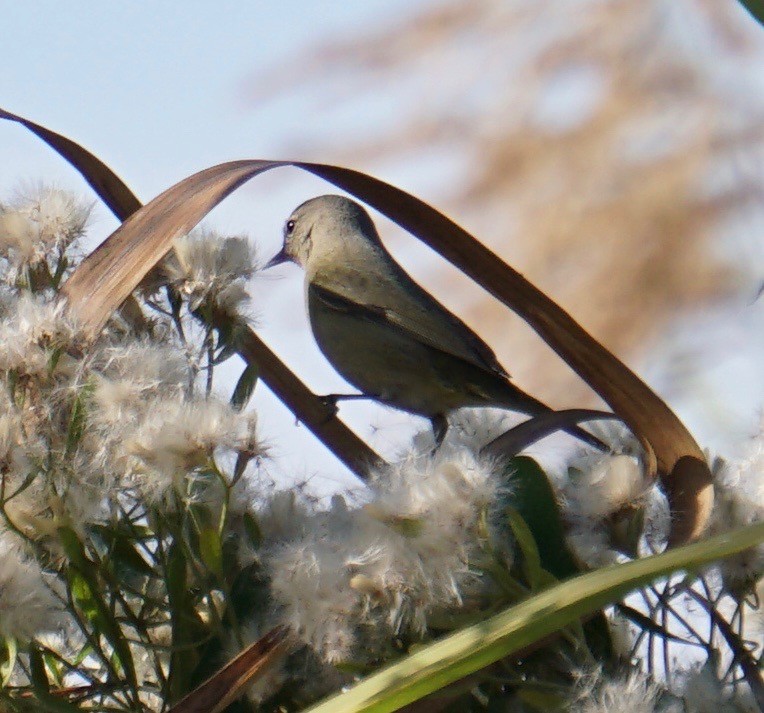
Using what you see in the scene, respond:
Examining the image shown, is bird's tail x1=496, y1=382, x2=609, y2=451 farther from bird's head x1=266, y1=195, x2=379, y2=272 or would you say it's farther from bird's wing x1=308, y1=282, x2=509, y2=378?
bird's head x1=266, y1=195, x2=379, y2=272

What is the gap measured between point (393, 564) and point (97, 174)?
1.60 ft

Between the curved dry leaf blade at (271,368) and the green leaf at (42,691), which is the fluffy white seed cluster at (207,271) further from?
the green leaf at (42,691)

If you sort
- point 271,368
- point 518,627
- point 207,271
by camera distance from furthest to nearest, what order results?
1. point 271,368
2. point 207,271
3. point 518,627

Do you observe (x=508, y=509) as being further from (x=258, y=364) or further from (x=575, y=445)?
Answer: (x=258, y=364)

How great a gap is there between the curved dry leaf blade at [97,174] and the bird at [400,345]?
1.83ft

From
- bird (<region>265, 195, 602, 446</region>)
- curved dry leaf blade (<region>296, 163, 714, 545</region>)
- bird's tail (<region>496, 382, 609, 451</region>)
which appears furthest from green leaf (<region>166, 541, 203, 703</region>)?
bird (<region>265, 195, 602, 446</region>)

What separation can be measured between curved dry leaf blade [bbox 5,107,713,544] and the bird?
2.20 ft

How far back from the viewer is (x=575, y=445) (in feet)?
3.11

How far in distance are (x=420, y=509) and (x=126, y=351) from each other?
0.86 ft

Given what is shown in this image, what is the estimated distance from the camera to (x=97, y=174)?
1000 mm

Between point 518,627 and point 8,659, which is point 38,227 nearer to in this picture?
point 8,659

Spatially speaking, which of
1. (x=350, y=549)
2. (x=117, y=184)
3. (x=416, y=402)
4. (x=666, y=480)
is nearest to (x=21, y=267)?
(x=117, y=184)

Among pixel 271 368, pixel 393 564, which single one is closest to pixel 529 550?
pixel 393 564

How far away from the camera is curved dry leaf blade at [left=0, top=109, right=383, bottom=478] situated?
3.18 ft
